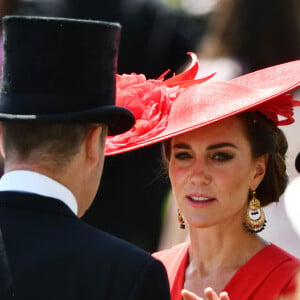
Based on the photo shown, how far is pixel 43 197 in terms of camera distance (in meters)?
2.65

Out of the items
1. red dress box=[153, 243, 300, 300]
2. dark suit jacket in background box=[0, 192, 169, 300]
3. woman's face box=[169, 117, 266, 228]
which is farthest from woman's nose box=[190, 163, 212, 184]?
dark suit jacket in background box=[0, 192, 169, 300]

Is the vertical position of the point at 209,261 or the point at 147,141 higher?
the point at 147,141

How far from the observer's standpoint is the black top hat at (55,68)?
8.85 ft

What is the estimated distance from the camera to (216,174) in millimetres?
3588

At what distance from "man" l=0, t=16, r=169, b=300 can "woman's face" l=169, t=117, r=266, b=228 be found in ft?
2.80

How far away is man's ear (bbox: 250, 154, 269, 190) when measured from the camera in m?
3.67

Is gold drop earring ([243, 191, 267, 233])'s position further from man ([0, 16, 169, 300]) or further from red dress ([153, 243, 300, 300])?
man ([0, 16, 169, 300])

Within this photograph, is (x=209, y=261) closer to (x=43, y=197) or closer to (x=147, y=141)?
(x=147, y=141)

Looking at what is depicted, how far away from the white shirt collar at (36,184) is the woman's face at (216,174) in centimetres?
102

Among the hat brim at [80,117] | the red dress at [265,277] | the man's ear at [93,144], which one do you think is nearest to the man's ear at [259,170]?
the red dress at [265,277]

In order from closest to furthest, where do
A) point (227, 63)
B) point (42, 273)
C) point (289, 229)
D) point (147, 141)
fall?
point (42, 273), point (147, 141), point (289, 229), point (227, 63)

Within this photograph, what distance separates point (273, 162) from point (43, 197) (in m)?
1.32

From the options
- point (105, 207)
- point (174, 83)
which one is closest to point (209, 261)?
point (174, 83)

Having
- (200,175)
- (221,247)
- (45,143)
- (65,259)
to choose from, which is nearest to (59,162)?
(45,143)
